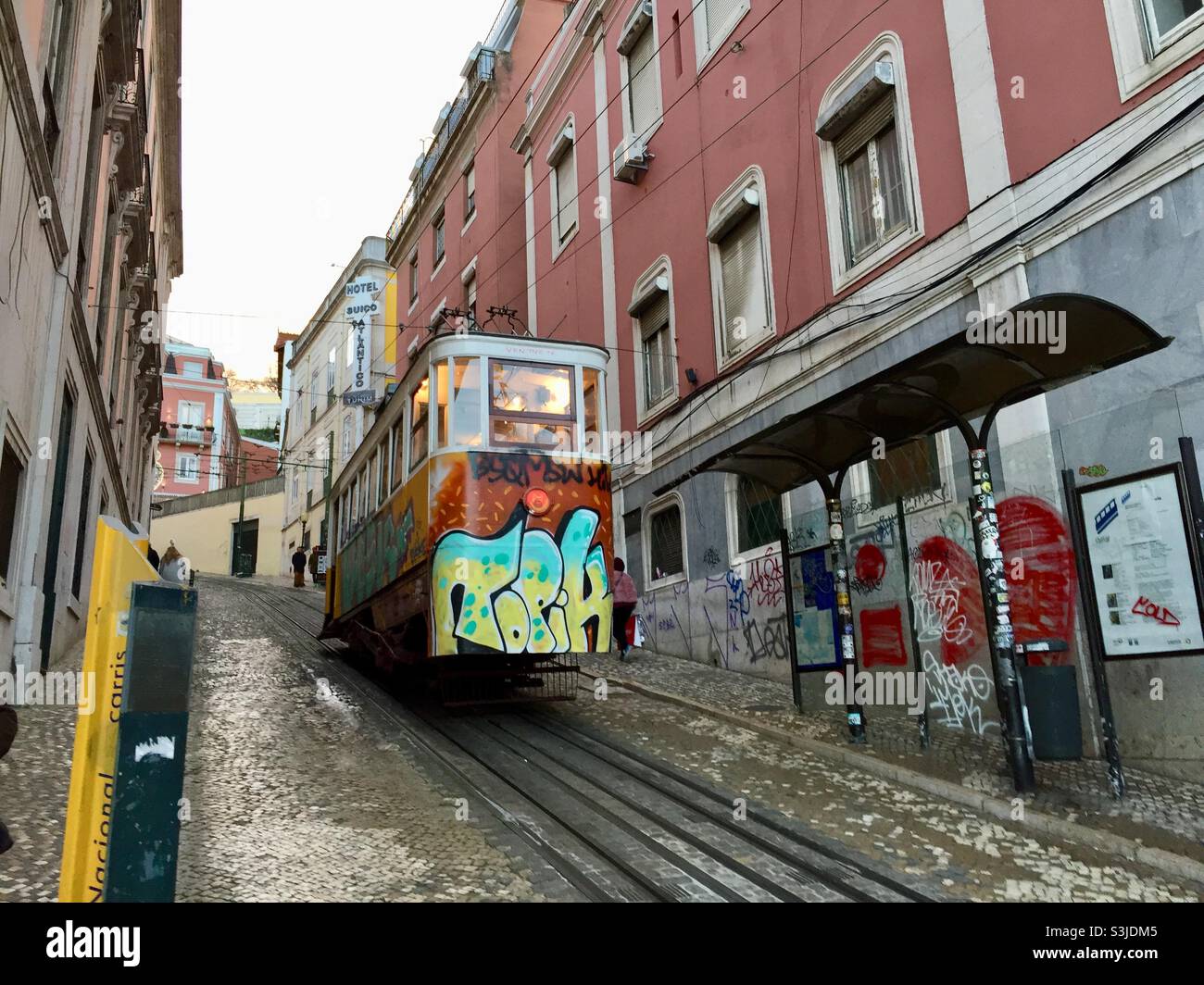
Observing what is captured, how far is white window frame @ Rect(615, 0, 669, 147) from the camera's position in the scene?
15.3 metres

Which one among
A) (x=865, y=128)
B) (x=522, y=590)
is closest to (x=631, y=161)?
(x=865, y=128)

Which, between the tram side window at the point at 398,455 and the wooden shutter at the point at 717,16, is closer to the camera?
the tram side window at the point at 398,455

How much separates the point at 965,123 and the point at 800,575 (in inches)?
191

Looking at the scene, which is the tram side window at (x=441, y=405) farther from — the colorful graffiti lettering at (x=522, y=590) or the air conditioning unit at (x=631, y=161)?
the air conditioning unit at (x=631, y=161)

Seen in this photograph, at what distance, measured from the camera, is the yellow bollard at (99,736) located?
2545 mm

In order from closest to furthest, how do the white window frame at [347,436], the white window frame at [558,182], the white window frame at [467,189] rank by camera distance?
the white window frame at [558,182], the white window frame at [467,189], the white window frame at [347,436]

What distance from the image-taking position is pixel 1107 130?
23.6 feet

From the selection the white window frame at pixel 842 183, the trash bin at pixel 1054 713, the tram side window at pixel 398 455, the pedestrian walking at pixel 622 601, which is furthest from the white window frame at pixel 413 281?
the trash bin at pixel 1054 713

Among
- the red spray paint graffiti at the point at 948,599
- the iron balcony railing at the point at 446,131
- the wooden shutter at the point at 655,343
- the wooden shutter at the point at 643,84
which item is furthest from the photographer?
the iron balcony railing at the point at 446,131

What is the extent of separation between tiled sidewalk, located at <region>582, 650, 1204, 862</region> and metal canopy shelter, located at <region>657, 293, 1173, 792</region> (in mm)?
310

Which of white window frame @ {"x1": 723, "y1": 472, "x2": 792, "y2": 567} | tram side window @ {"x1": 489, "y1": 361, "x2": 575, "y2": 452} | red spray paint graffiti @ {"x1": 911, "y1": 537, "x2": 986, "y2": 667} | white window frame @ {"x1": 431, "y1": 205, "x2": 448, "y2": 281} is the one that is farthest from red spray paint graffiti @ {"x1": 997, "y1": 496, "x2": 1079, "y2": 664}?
white window frame @ {"x1": 431, "y1": 205, "x2": 448, "y2": 281}

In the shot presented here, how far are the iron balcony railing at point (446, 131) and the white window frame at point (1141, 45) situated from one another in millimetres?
19781

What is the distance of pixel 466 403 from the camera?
28.3 ft

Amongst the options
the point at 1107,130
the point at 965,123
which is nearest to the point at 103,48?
the point at 965,123
